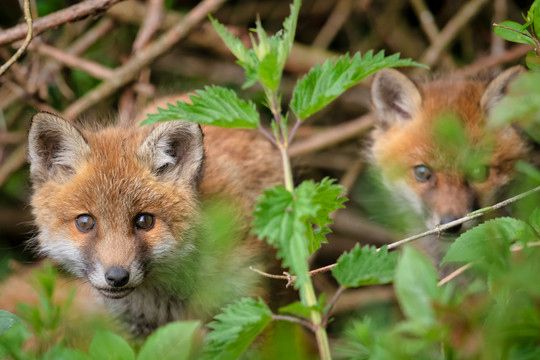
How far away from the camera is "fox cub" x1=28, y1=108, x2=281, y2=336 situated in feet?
9.71

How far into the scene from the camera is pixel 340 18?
5.71 metres

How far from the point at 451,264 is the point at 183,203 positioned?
5.21 ft

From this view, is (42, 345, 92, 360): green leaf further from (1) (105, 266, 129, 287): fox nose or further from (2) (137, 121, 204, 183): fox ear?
(2) (137, 121, 204, 183): fox ear

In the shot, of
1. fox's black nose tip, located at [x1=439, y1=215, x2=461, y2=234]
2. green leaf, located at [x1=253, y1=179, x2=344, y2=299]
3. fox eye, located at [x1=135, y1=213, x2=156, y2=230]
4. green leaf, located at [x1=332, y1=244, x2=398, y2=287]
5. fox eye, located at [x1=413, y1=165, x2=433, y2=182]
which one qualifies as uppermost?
green leaf, located at [x1=253, y1=179, x2=344, y2=299]

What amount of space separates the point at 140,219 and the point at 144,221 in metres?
0.02

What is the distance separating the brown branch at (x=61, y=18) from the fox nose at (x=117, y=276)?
1.67 meters

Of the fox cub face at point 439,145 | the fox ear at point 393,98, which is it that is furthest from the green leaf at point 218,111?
the fox ear at point 393,98

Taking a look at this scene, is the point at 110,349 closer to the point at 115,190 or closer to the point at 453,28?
the point at 115,190

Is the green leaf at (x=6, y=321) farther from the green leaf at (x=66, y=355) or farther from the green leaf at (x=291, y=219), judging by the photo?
the green leaf at (x=291, y=219)

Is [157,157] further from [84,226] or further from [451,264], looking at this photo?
Answer: [451,264]

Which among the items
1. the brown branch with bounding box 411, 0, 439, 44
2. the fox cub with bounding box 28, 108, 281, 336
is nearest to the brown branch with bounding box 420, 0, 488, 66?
the brown branch with bounding box 411, 0, 439, 44

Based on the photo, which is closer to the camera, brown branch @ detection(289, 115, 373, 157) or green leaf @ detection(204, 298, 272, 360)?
green leaf @ detection(204, 298, 272, 360)

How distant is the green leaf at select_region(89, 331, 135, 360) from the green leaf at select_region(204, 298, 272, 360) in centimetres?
23

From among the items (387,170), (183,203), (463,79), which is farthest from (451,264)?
(183,203)
